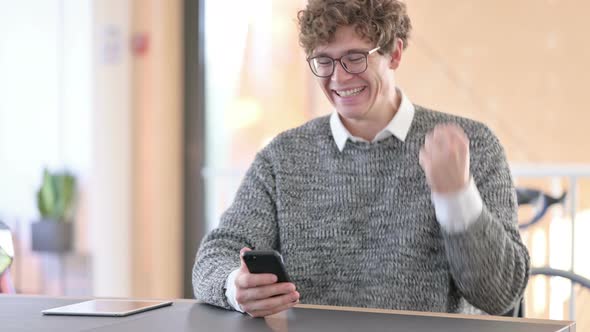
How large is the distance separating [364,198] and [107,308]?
63 centimetres

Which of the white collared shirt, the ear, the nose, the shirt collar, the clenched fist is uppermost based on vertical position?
the ear

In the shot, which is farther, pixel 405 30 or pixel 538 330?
pixel 405 30

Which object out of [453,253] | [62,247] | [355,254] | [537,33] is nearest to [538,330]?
[453,253]

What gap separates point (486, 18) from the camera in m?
4.11

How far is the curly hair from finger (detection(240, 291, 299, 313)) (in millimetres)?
648

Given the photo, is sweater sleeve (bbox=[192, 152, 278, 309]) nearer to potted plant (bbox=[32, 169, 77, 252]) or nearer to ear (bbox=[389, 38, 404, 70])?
ear (bbox=[389, 38, 404, 70])

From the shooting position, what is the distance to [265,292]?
145 cm

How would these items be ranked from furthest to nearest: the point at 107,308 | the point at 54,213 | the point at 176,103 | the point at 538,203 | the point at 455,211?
the point at 176,103
the point at 54,213
the point at 538,203
the point at 455,211
the point at 107,308

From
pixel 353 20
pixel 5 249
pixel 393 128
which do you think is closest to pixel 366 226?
pixel 393 128

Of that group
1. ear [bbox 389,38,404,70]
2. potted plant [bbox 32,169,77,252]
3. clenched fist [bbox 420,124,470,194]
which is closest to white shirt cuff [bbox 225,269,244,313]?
clenched fist [bbox 420,124,470,194]

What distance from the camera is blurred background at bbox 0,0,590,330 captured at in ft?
13.3

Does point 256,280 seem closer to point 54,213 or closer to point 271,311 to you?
point 271,311

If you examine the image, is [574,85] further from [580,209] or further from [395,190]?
[395,190]

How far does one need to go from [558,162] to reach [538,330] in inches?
114
